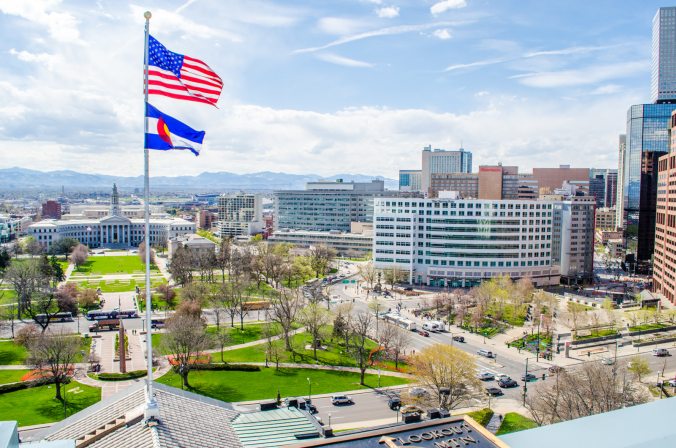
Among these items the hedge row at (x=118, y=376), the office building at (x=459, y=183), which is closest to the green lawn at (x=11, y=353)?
the hedge row at (x=118, y=376)

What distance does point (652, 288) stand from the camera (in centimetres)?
8669

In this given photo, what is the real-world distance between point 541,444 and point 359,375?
43003 millimetres

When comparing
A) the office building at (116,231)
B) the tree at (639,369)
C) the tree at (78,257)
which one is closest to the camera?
the tree at (639,369)

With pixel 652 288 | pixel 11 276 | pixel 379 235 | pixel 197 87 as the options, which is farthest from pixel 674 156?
pixel 11 276

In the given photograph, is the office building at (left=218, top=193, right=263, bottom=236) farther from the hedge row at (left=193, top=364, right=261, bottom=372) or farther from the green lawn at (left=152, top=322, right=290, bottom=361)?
the hedge row at (left=193, top=364, right=261, bottom=372)

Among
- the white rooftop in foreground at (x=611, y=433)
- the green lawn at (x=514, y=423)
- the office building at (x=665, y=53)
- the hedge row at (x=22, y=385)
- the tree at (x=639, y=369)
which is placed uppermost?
the office building at (x=665, y=53)

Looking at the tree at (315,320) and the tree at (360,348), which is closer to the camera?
the tree at (360,348)

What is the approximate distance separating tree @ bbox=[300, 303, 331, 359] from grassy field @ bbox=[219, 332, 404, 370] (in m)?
1.16

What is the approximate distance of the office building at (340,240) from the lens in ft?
423

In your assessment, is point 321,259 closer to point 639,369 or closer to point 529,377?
point 529,377

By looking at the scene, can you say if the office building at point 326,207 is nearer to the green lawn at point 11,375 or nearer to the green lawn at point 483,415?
the green lawn at point 11,375

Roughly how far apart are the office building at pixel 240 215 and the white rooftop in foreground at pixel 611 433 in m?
161

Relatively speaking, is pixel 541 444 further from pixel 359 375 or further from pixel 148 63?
pixel 359 375

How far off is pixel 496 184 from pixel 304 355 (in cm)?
12161
